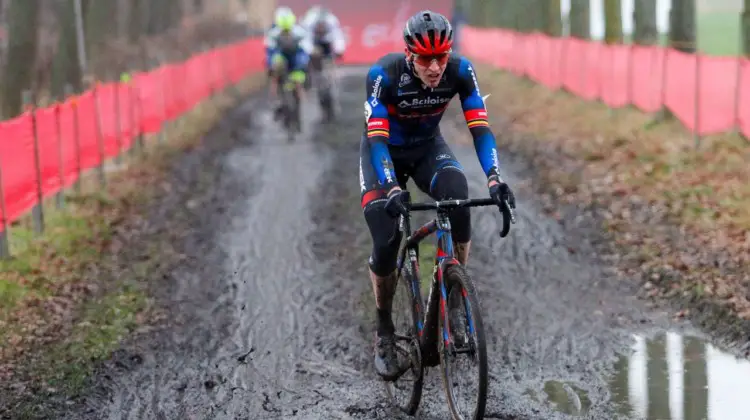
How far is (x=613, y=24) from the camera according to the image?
72.3 feet

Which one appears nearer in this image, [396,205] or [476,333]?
[476,333]

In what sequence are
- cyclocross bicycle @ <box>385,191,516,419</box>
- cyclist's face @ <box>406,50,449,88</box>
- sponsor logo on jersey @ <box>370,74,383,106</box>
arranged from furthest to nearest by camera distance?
sponsor logo on jersey @ <box>370,74,383,106</box>
cyclist's face @ <box>406,50,449,88</box>
cyclocross bicycle @ <box>385,191,516,419</box>

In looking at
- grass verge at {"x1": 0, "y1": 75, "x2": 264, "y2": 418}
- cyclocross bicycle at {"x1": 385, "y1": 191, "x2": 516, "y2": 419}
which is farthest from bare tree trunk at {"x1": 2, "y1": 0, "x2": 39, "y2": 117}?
cyclocross bicycle at {"x1": 385, "y1": 191, "x2": 516, "y2": 419}

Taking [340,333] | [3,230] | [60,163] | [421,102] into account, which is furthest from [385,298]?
[60,163]

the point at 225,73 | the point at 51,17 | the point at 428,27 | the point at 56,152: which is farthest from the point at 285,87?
the point at 51,17

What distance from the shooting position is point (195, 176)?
16.0 m

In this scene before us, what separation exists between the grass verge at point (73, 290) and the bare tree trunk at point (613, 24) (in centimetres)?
1074

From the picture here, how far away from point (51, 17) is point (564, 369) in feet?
113

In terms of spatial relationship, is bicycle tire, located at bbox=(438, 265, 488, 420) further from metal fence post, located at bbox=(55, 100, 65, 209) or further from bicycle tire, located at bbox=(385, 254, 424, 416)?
metal fence post, located at bbox=(55, 100, 65, 209)

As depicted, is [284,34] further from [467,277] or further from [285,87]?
[467,277]

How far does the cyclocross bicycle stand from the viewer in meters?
5.39

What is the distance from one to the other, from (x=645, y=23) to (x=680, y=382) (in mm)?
14147

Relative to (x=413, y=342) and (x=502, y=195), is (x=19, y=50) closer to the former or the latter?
(x=413, y=342)

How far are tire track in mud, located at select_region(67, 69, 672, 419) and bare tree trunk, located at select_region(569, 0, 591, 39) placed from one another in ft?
39.1
